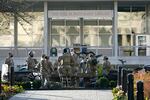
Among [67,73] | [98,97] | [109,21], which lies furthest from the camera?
[109,21]

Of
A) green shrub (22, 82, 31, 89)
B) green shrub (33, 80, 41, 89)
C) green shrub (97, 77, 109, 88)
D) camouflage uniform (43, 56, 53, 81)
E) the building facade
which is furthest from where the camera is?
the building facade

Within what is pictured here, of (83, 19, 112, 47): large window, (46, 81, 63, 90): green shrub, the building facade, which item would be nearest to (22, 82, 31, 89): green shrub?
(46, 81, 63, 90): green shrub

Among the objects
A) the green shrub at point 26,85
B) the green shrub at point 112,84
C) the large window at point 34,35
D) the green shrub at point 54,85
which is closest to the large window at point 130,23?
the large window at point 34,35

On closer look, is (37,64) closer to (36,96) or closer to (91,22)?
(36,96)

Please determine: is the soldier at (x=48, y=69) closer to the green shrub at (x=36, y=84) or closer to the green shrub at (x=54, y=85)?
the green shrub at (x=54, y=85)

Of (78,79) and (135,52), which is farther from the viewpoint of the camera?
(135,52)

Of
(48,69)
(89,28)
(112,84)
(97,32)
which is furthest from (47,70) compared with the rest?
(97,32)

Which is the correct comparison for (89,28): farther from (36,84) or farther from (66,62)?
(36,84)

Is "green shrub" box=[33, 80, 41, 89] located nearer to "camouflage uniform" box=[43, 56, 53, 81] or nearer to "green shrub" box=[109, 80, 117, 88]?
"camouflage uniform" box=[43, 56, 53, 81]

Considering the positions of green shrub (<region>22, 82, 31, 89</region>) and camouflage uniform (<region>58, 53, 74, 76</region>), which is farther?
camouflage uniform (<region>58, 53, 74, 76</region>)

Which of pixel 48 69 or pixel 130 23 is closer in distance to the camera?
pixel 48 69

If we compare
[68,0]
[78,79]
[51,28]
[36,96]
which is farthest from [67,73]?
[51,28]

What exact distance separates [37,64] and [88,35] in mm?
19651

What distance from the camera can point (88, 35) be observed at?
48.9 meters
